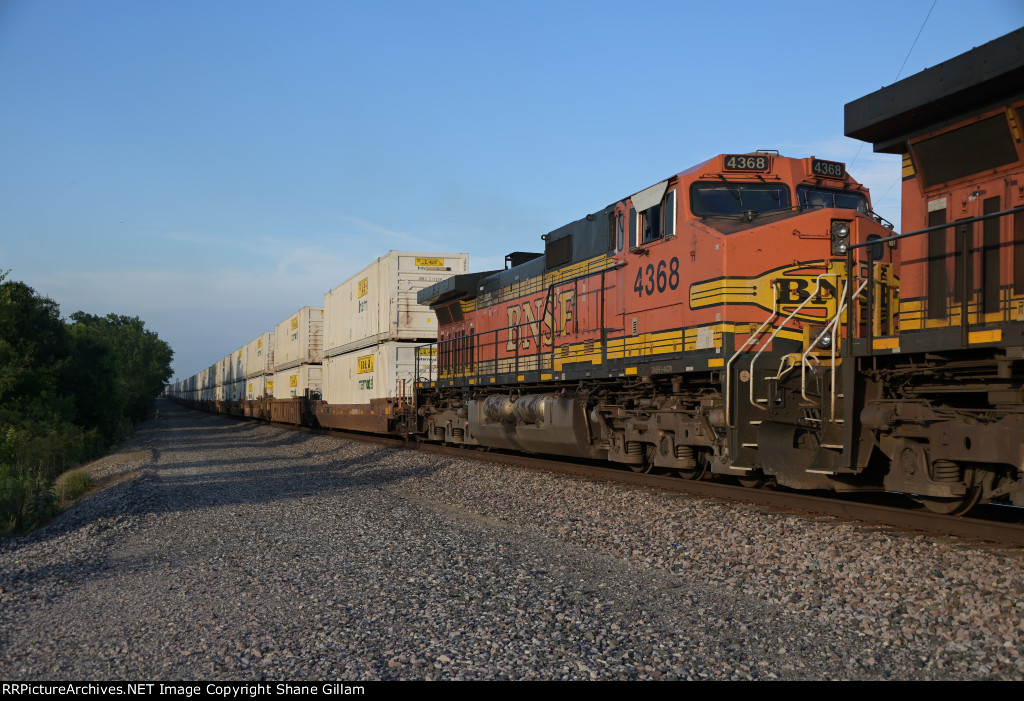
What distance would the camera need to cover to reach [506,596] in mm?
5242

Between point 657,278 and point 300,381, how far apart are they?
2429 cm

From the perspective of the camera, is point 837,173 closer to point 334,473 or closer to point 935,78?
point 935,78

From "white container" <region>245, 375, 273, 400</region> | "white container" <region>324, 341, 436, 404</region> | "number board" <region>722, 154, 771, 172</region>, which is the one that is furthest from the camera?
"white container" <region>245, 375, 273, 400</region>

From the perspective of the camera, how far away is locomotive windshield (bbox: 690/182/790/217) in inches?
364

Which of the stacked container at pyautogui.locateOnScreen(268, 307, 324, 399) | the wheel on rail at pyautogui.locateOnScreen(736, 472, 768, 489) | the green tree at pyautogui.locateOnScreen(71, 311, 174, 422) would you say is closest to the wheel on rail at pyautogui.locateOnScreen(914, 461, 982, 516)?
the wheel on rail at pyautogui.locateOnScreen(736, 472, 768, 489)

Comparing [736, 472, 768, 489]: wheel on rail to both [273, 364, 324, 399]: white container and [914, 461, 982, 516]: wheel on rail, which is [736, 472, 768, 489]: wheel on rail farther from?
[273, 364, 324, 399]: white container

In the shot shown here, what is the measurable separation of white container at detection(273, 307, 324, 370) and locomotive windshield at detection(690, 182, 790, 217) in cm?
2361

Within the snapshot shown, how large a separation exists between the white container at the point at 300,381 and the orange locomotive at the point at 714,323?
60.4ft

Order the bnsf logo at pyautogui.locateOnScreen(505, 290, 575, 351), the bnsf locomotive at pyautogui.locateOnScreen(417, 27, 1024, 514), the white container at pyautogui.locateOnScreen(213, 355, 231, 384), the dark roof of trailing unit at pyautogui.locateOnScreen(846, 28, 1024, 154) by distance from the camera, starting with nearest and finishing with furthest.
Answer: the dark roof of trailing unit at pyautogui.locateOnScreen(846, 28, 1024, 154), the bnsf locomotive at pyautogui.locateOnScreen(417, 27, 1024, 514), the bnsf logo at pyautogui.locateOnScreen(505, 290, 575, 351), the white container at pyautogui.locateOnScreen(213, 355, 231, 384)

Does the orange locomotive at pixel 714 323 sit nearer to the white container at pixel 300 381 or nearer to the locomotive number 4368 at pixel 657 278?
the locomotive number 4368 at pixel 657 278

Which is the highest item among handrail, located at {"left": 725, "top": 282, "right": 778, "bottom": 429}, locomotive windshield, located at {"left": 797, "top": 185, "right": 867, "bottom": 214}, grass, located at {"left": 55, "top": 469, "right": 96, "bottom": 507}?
locomotive windshield, located at {"left": 797, "top": 185, "right": 867, "bottom": 214}

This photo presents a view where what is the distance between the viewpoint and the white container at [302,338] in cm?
3144

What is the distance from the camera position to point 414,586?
5582 millimetres
